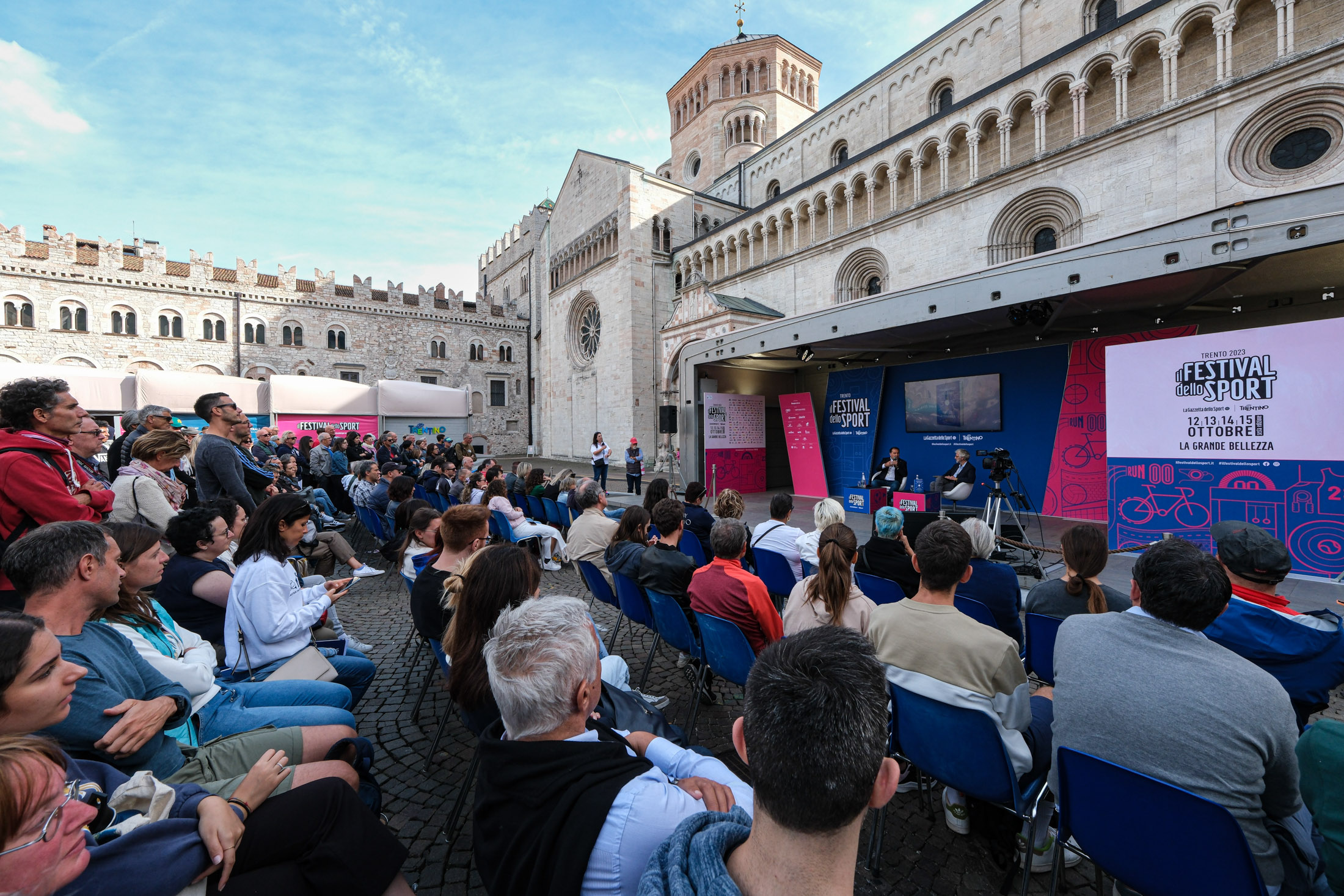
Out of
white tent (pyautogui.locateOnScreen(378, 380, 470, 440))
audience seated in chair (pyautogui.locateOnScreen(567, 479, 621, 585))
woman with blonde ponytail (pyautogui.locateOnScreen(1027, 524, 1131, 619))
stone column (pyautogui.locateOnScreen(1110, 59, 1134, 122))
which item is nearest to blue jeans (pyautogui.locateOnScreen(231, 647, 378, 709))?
audience seated in chair (pyautogui.locateOnScreen(567, 479, 621, 585))

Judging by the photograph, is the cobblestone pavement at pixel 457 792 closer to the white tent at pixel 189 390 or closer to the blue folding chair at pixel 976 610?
the blue folding chair at pixel 976 610

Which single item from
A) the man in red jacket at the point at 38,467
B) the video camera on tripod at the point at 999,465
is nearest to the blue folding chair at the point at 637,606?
the man in red jacket at the point at 38,467

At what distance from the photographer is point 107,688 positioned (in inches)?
60.5

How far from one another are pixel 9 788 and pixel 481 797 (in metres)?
0.81

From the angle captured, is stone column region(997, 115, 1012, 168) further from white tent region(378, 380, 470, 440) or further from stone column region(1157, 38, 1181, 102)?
white tent region(378, 380, 470, 440)

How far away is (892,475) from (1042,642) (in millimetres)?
7403

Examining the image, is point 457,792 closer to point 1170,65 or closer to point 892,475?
point 892,475

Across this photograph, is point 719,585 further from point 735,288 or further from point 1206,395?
point 735,288

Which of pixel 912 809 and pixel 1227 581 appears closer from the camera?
pixel 1227 581

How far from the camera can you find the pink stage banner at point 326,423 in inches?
639

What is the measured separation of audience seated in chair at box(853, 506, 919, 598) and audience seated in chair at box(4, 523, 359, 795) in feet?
10.0

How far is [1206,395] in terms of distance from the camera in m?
5.34

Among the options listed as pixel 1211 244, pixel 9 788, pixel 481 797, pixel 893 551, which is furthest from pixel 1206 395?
pixel 9 788

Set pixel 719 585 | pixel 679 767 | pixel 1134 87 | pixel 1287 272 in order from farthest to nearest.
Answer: pixel 1134 87 < pixel 1287 272 < pixel 719 585 < pixel 679 767
